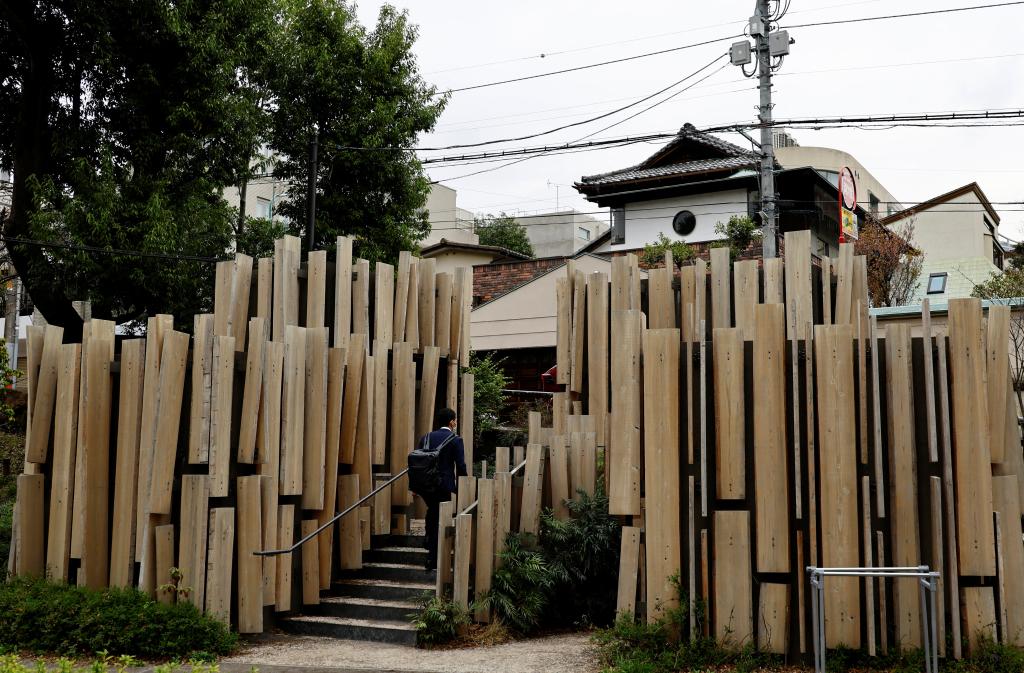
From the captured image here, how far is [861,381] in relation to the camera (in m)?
8.31

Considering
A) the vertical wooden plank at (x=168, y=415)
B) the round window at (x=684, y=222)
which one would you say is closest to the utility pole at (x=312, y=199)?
the vertical wooden plank at (x=168, y=415)

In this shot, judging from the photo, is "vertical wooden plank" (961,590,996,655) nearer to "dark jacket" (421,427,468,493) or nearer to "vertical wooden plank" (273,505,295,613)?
"dark jacket" (421,427,468,493)

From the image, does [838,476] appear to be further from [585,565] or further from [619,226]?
[619,226]

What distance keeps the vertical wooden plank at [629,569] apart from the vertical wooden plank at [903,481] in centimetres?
216

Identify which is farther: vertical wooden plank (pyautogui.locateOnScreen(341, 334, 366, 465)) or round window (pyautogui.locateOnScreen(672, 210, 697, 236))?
round window (pyautogui.locateOnScreen(672, 210, 697, 236))

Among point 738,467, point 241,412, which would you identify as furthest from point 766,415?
point 241,412

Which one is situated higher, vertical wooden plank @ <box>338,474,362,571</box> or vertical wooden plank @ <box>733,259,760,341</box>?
vertical wooden plank @ <box>733,259,760,341</box>

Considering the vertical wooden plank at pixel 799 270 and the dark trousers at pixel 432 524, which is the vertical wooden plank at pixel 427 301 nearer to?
the dark trousers at pixel 432 524

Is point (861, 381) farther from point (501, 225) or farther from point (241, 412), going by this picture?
point (501, 225)

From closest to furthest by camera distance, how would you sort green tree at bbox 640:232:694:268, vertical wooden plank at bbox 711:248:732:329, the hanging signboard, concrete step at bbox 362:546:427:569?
concrete step at bbox 362:546:427:569 < vertical wooden plank at bbox 711:248:732:329 < the hanging signboard < green tree at bbox 640:232:694:268

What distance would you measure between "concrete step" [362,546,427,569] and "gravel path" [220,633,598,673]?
5.99ft

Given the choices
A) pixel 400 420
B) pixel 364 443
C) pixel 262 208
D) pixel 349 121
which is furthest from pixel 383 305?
pixel 262 208

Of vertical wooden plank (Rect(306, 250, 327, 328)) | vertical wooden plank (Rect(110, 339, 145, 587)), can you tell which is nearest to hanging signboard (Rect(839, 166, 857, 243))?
vertical wooden plank (Rect(306, 250, 327, 328))

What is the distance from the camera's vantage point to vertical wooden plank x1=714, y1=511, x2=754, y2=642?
26.7ft
